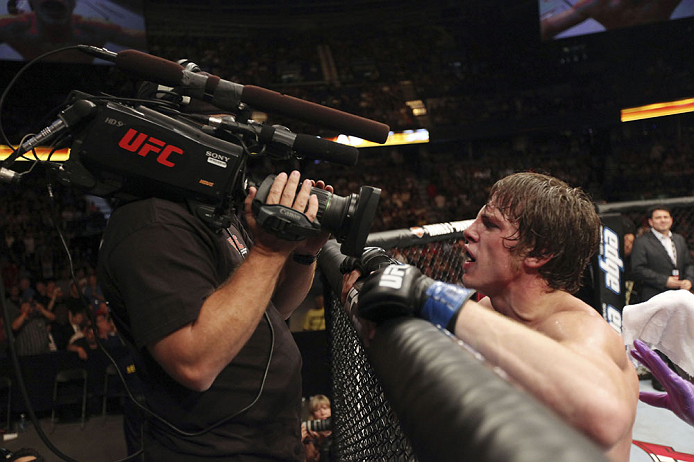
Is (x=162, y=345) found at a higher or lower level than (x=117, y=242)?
lower

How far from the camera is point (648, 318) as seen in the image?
247cm

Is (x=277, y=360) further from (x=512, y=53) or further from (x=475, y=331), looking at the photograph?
(x=512, y=53)


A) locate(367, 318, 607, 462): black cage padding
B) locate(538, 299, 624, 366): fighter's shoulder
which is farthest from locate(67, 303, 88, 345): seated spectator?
locate(367, 318, 607, 462): black cage padding

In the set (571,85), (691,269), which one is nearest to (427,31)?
(571,85)

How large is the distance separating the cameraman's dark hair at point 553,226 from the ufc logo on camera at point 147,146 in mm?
894

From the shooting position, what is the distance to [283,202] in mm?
951

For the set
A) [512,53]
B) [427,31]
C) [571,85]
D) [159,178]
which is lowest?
[159,178]

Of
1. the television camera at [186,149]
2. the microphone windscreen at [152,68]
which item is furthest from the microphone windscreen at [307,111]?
the microphone windscreen at [152,68]

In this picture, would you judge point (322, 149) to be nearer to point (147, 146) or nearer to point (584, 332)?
point (147, 146)

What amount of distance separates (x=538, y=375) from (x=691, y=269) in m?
4.72

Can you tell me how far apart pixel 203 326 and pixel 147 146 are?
0.33 meters

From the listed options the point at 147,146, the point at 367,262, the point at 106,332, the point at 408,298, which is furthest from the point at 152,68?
the point at 106,332

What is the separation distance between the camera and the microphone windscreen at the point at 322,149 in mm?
1045

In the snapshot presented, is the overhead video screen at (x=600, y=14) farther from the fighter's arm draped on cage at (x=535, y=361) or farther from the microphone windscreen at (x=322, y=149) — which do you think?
the fighter's arm draped on cage at (x=535, y=361)
